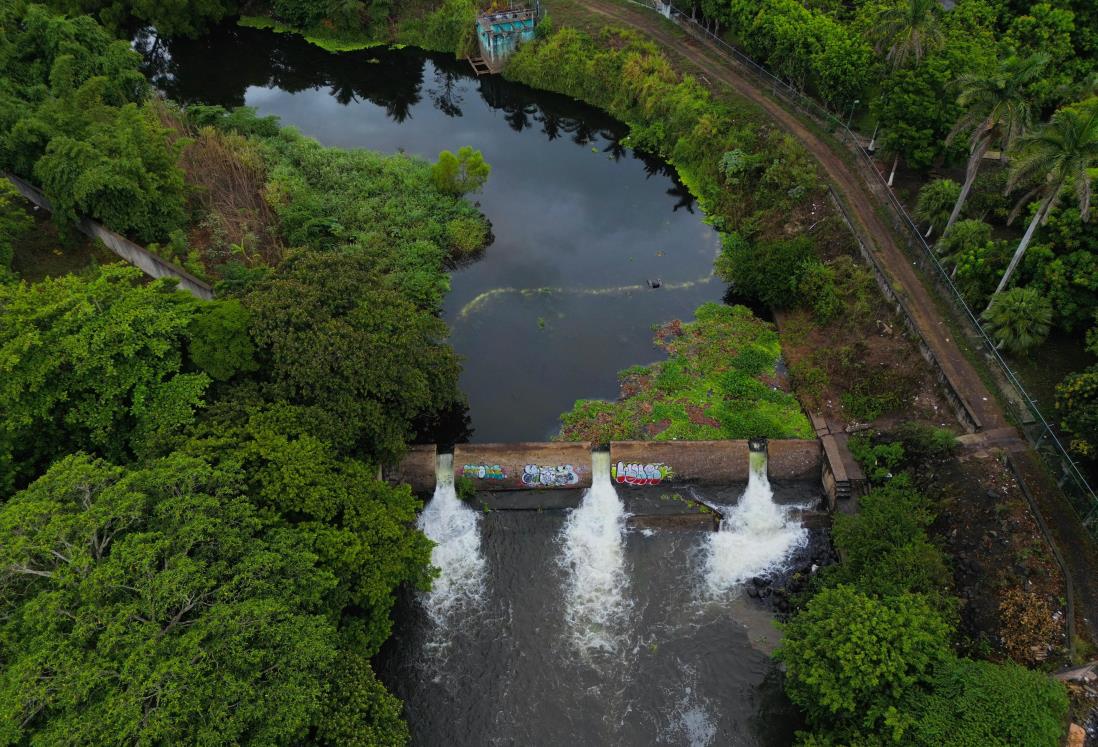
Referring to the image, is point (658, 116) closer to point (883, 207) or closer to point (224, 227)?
point (883, 207)

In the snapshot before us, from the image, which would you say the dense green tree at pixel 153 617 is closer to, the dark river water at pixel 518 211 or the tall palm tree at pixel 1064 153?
the dark river water at pixel 518 211

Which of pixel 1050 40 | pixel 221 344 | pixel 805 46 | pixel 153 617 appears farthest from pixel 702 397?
pixel 1050 40

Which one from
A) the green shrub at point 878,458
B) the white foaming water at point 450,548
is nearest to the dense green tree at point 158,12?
the white foaming water at point 450,548

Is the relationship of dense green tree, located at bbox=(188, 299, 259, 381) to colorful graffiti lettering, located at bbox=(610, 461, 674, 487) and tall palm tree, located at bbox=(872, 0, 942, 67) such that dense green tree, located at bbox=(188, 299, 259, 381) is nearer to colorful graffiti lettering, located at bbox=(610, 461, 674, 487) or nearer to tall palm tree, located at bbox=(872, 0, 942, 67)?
colorful graffiti lettering, located at bbox=(610, 461, 674, 487)

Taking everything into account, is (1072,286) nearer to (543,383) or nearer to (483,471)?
(543,383)

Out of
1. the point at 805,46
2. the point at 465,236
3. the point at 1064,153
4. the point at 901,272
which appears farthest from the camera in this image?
the point at 805,46

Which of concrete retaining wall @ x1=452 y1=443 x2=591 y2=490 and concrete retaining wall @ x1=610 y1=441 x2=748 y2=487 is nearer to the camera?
concrete retaining wall @ x1=452 y1=443 x2=591 y2=490

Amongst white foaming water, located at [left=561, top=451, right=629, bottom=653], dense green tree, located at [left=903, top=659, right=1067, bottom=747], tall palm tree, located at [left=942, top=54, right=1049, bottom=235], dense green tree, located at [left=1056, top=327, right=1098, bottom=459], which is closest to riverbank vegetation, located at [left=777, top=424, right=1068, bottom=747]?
dense green tree, located at [left=903, top=659, right=1067, bottom=747]
